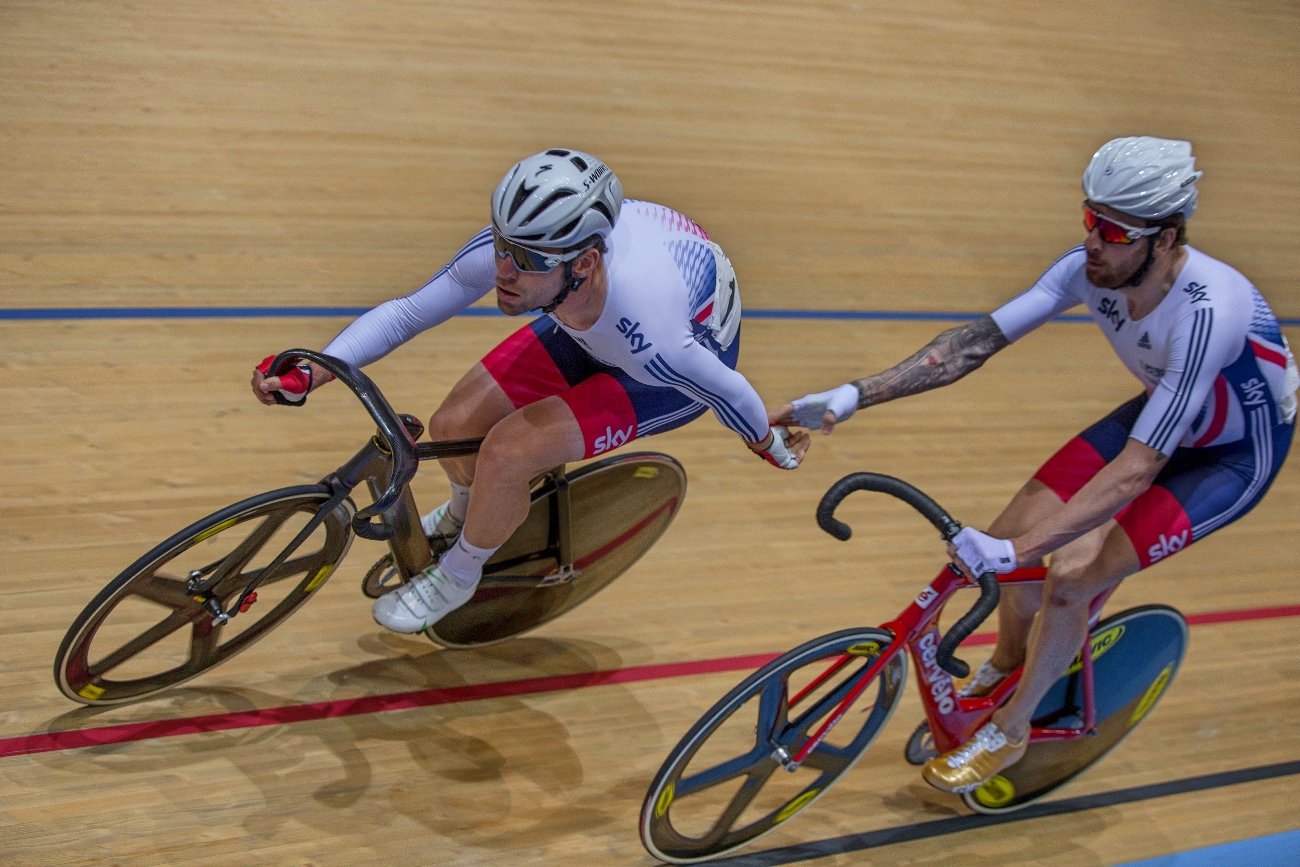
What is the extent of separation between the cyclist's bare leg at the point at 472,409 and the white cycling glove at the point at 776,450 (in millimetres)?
560

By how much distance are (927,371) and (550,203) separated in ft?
3.35

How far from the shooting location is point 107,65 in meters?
4.75

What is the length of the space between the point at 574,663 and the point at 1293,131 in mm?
6049

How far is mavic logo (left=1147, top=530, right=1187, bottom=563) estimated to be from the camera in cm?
236

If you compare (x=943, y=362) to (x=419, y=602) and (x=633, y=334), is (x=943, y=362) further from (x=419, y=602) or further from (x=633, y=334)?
(x=419, y=602)

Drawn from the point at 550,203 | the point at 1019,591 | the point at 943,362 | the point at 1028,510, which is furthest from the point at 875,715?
the point at 550,203

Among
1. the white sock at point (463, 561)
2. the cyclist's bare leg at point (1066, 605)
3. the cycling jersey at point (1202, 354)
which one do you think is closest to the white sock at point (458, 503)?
the white sock at point (463, 561)

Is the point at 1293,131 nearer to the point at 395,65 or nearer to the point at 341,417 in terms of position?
the point at 395,65

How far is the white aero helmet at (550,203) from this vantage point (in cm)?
200

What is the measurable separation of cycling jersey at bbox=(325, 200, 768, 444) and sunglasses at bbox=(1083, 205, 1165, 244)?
72 cm

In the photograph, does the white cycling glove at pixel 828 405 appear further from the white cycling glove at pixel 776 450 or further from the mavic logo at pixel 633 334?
the mavic logo at pixel 633 334

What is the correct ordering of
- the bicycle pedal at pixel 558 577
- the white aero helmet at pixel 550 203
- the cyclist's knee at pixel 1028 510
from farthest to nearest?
the bicycle pedal at pixel 558 577, the cyclist's knee at pixel 1028 510, the white aero helmet at pixel 550 203

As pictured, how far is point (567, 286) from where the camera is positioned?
210cm

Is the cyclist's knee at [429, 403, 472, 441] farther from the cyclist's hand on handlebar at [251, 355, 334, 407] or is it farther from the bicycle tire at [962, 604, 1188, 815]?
the bicycle tire at [962, 604, 1188, 815]
